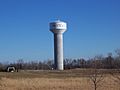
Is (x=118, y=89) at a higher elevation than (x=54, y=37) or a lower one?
lower

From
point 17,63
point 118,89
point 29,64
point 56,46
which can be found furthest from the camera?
point 29,64

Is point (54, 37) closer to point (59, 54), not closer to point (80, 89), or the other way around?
point (59, 54)

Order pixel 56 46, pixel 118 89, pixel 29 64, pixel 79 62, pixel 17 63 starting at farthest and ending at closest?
pixel 29 64 < pixel 79 62 < pixel 17 63 < pixel 56 46 < pixel 118 89

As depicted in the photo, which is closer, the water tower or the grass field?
the grass field

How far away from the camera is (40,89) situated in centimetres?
4075

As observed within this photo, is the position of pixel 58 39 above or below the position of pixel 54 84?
above

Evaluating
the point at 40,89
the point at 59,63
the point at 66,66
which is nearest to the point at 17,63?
the point at 66,66

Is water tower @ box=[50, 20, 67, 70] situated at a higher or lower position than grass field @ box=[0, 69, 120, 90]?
higher

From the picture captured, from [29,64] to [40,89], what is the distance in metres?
159

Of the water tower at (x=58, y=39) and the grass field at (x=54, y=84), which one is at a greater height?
the water tower at (x=58, y=39)

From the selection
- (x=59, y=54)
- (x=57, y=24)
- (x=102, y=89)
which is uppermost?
(x=57, y=24)

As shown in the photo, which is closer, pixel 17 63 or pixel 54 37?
pixel 54 37

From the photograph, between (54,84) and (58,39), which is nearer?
→ (54,84)

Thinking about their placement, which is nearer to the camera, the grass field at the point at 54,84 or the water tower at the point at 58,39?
the grass field at the point at 54,84
